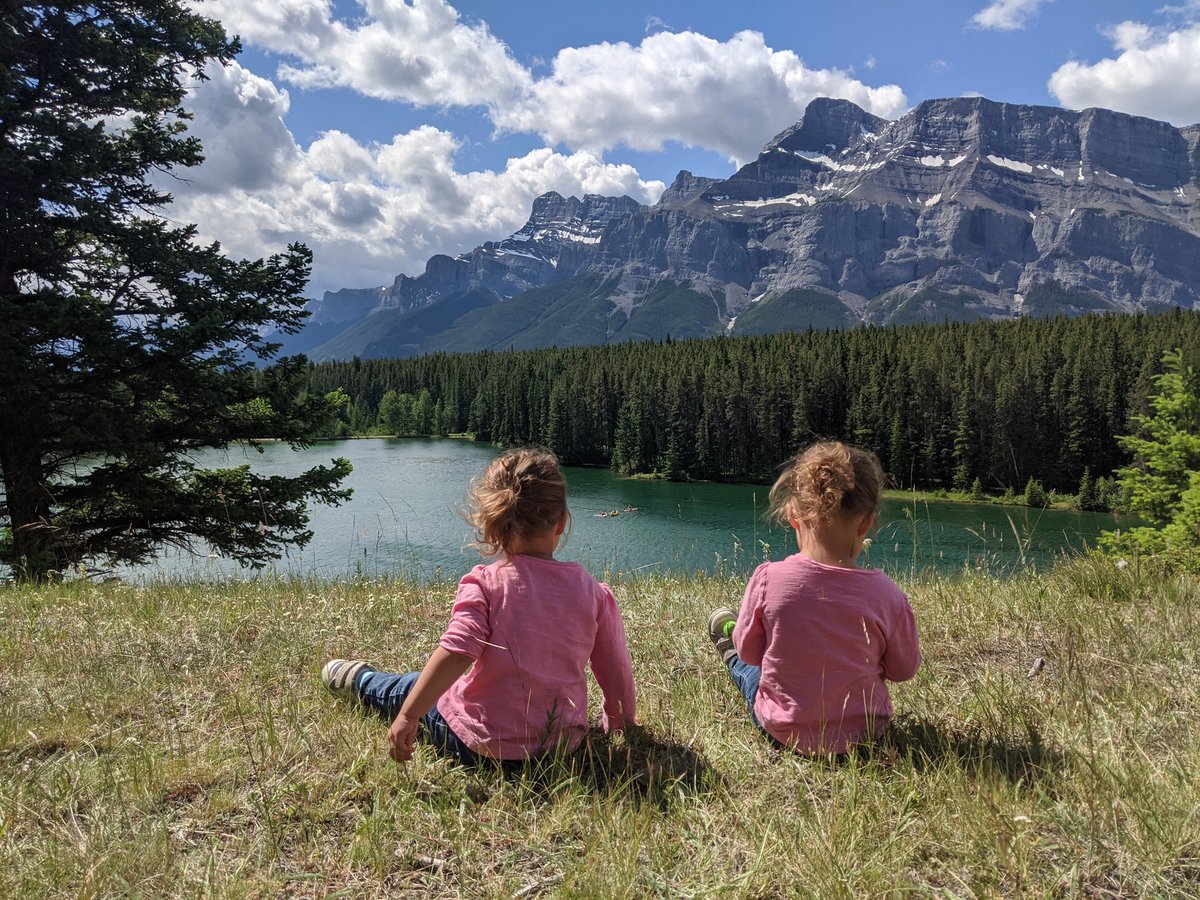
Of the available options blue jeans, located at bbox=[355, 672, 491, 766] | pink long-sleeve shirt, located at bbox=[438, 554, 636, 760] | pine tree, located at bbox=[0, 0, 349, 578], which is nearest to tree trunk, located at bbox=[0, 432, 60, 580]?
pine tree, located at bbox=[0, 0, 349, 578]

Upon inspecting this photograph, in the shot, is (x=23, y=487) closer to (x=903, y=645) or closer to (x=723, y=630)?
(x=723, y=630)

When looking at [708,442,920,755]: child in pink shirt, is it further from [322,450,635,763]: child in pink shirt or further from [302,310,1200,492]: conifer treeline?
[302,310,1200,492]: conifer treeline

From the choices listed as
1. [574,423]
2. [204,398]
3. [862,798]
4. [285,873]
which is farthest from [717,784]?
[574,423]

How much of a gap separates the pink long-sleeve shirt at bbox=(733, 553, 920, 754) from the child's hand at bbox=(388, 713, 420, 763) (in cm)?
139

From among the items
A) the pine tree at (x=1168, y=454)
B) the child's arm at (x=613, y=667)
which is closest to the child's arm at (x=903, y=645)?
the child's arm at (x=613, y=667)

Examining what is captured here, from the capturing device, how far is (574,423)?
263 feet

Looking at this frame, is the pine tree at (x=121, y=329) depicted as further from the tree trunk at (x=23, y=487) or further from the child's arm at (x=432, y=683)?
the child's arm at (x=432, y=683)

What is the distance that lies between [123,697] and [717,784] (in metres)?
2.81

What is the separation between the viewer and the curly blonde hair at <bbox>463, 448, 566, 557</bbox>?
2.57 metres

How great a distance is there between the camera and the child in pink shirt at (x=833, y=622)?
8.36 ft

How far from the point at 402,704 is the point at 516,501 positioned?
96 cm

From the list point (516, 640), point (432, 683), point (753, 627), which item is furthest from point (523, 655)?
point (753, 627)

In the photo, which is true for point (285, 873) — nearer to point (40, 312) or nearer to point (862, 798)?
point (862, 798)

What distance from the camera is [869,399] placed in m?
61.7
